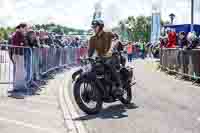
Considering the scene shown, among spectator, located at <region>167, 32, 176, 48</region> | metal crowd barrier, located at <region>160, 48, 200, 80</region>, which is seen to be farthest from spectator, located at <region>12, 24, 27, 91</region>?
spectator, located at <region>167, 32, 176, 48</region>

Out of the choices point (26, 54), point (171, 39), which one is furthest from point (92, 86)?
point (171, 39)

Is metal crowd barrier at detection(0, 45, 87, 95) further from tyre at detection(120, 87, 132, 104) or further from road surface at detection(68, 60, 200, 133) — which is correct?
tyre at detection(120, 87, 132, 104)

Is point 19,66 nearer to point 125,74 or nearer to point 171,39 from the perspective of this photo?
point 125,74

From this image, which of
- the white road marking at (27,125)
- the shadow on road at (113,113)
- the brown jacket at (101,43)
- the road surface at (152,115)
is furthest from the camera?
the brown jacket at (101,43)

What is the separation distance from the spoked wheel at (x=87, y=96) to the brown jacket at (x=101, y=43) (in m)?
0.99

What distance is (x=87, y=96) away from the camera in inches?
370

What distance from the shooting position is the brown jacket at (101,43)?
33.5 ft

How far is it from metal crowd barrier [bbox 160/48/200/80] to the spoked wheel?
22.7 ft

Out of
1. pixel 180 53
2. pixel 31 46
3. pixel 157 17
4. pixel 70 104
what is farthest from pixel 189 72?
pixel 157 17

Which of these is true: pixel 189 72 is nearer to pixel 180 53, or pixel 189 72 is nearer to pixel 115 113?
pixel 180 53

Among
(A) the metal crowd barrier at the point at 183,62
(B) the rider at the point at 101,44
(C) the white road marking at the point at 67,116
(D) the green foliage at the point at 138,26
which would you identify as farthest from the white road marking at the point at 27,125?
(D) the green foliage at the point at 138,26

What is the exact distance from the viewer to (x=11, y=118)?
335 inches

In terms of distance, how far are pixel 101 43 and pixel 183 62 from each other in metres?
7.84

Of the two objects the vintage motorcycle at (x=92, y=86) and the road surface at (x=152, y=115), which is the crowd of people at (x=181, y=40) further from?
the vintage motorcycle at (x=92, y=86)
